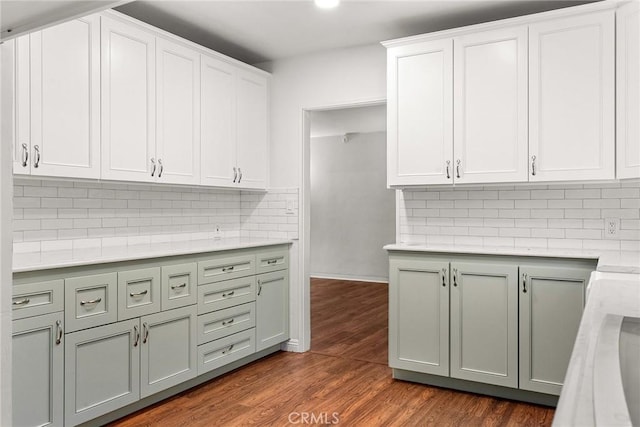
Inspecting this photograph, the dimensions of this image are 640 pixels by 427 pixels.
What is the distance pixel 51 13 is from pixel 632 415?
124 cm

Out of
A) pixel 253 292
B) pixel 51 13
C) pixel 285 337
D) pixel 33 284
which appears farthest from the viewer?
pixel 285 337

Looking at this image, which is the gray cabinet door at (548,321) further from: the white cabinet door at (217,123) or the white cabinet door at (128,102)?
the white cabinet door at (128,102)

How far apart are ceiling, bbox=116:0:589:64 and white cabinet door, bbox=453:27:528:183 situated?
273mm

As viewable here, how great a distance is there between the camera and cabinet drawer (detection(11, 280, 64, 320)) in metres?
2.24

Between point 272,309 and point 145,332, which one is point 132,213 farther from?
point 272,309

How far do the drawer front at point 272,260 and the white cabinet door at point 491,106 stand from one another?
1.58 meters

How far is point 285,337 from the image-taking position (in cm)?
416

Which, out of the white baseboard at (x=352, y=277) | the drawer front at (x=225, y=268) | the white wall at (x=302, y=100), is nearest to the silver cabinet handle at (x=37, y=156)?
the drawer front at (x=225, y=268)

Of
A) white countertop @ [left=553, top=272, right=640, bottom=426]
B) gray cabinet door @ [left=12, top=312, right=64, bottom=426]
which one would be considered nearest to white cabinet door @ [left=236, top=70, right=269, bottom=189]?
gray cabinet door @ [left=12, top=312, right=64, bottom=426]

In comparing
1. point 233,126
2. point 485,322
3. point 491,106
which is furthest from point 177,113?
point 485,322

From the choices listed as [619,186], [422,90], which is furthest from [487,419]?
[422,90]

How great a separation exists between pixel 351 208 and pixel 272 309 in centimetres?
415

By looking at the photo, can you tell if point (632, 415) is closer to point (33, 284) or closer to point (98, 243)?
point (33, 284)

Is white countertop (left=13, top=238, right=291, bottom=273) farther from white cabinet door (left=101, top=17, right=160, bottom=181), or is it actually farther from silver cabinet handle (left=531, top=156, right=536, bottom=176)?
silver cabinet handle (left=531, top=156, right=536, bottom=176)
